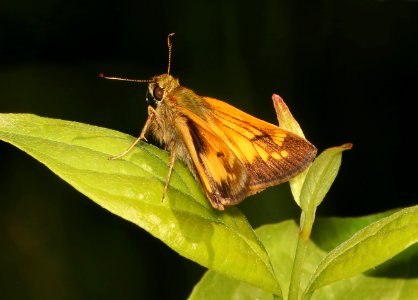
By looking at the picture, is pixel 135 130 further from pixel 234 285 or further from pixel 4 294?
pixel 234 285

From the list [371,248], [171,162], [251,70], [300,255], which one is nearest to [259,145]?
[171,162]

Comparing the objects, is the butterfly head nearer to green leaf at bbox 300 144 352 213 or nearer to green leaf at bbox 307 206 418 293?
green leaf at bbox 300 144 352 213

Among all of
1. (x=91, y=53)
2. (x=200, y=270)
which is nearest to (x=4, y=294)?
(x=200, y=270)

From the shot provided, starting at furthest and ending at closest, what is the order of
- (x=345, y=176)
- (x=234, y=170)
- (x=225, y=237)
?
(x=345, y=176) < (x=234, y=170) < (x=225, y=237)

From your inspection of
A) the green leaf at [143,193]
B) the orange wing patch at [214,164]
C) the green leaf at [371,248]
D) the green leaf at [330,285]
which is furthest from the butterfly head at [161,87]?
the green leaf at [371,248]

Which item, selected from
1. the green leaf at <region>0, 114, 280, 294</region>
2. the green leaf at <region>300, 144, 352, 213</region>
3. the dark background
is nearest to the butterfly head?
the green leaf at <region>0, 114, 280, 294</region>

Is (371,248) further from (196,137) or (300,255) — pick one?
(196,137)
